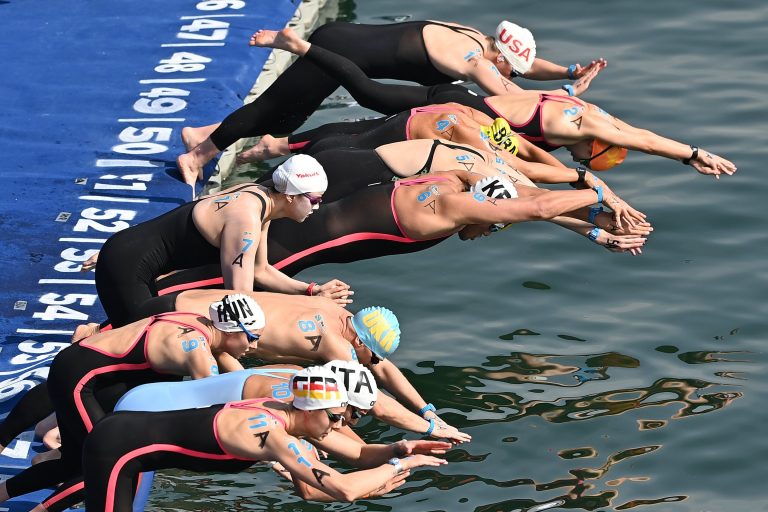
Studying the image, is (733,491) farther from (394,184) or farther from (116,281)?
(116,281)

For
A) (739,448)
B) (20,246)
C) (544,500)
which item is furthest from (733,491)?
(20,246)

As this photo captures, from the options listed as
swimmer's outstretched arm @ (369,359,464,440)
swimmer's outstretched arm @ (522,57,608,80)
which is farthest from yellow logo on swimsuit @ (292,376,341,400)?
swimmer's outstretched arm @ (522,57,608,80)

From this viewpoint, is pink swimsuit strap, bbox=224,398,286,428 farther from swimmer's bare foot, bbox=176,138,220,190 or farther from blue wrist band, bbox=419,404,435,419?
swimmer's bare foot, bbox=176,138,220,190

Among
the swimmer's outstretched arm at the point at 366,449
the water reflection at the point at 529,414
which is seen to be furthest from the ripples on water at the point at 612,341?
the swimmer's outstretched arm at the point at 366,449

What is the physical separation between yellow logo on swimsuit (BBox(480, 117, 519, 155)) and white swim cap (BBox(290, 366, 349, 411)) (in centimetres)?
389

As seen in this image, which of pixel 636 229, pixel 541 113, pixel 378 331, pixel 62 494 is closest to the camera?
pixel 62 494

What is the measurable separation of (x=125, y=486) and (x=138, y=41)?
805 centimetres

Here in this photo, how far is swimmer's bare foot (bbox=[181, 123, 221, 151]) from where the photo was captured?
12.8 meters

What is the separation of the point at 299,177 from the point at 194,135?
3.69 m

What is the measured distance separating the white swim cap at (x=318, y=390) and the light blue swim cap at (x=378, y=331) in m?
1.20

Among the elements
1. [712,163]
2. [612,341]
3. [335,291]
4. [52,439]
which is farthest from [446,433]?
[712,163]

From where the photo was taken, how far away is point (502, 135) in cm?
1098

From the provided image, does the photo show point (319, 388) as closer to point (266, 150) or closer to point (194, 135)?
point (266, 150)

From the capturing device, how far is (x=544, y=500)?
9.45m
